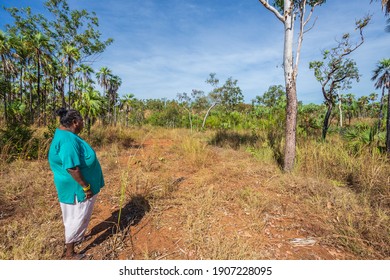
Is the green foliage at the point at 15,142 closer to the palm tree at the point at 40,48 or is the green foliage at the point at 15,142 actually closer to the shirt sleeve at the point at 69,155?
the shirt sleeve at the point at 69,155

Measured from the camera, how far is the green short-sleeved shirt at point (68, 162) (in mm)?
1868

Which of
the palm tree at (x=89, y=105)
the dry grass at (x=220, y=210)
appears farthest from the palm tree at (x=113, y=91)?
the dry grass at (x=220, y=210)

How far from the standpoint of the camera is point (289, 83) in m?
4.53

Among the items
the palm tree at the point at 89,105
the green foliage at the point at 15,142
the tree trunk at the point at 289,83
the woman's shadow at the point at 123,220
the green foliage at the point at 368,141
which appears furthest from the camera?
the palm tree at the point at 89,105

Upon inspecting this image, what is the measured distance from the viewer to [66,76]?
15.7 metres

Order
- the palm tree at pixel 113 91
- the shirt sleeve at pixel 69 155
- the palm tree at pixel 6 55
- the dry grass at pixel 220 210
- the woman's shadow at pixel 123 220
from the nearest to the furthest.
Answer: the shirt sleeve at pixel 69 155
the dry grass at pixel 220 210
the woman's shadow at pixel 123 220
the palm tree at pixel 6 55
the palm tree at pixel 113 91

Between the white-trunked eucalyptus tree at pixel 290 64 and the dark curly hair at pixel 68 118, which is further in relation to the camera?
the white-trunked eucalyptus tree at pixel 290 64

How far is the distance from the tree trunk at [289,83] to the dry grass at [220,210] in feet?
1.78

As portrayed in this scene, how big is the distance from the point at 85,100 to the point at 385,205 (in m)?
12.8

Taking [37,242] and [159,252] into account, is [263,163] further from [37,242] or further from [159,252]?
[37,242]

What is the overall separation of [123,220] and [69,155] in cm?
157

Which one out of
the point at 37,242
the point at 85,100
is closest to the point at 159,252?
the point at 37,242

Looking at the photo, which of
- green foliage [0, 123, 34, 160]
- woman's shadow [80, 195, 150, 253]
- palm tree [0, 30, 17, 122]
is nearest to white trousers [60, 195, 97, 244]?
woman's shadow [80, 195, 150, 253]
